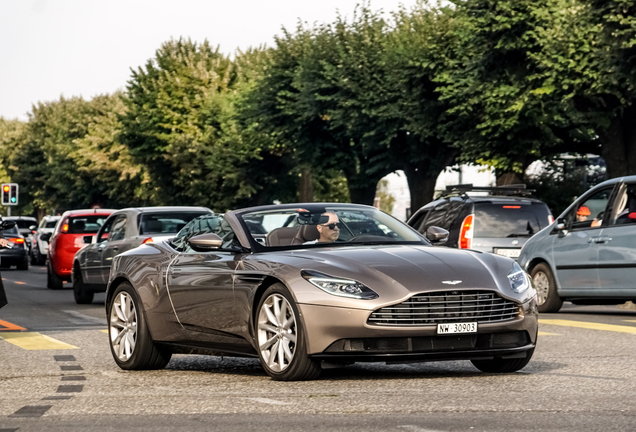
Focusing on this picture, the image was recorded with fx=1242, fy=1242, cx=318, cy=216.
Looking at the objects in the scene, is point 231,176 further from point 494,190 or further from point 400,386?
point 400,386

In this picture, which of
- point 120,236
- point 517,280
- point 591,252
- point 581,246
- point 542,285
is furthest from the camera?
point 120,236

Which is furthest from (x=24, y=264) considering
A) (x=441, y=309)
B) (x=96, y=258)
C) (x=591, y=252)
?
(x=441, y=309)

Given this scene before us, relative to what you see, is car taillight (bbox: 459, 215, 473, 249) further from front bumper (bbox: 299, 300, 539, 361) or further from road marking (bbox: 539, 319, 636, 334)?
front bumper (bbox: 299, 300, 539, 361)

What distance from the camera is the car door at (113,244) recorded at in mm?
18906

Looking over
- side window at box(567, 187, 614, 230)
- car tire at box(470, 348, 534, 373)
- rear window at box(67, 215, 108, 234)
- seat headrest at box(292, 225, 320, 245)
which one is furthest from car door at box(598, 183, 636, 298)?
rear window at box(67, 215, 108, 234)

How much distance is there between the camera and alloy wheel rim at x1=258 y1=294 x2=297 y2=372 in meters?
8.34

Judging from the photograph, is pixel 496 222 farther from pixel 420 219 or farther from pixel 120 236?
pixel 120 236

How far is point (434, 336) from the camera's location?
321 inches

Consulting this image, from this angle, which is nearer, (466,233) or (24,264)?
(466,233)

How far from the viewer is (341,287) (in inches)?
322

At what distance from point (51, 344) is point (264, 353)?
435cm

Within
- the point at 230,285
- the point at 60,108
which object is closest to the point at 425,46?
the point at 230,285

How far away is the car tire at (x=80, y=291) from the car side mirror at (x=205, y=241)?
36.8 feet

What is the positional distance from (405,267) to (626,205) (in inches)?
291
